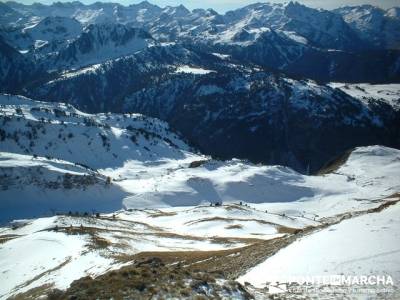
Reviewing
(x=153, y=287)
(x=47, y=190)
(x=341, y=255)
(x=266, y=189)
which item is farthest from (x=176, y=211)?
(x=153, y=287)

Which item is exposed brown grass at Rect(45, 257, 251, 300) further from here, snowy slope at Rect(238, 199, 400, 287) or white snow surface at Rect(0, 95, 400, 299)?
white snow surface at Rect(0, 95, 400, 299)

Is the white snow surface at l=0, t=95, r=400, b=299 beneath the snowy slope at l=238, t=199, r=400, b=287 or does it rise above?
beneath

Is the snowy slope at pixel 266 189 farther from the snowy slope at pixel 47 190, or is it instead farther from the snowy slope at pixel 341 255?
the snowy slope at pixel 341 255

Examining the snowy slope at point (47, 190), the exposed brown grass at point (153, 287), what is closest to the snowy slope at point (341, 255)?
the exposed brown grass at point (153, 287)

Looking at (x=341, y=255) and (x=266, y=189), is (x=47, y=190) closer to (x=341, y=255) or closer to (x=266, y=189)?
(x=266, y=189)

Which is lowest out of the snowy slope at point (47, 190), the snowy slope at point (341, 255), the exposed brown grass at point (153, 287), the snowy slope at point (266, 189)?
the snowy slope at point (266, 189)

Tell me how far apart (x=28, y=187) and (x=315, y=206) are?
9439 centimetres

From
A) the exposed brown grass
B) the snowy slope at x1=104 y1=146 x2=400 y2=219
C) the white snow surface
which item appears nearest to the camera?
the exposed brown grass

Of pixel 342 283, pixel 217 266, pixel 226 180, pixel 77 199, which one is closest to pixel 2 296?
pixel 217 266

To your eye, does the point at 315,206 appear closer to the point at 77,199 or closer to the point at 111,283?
the point at 77,199

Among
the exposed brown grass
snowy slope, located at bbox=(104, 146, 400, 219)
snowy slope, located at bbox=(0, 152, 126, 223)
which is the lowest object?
snowy slope, located at bbox=(104, 146, 400, 219)

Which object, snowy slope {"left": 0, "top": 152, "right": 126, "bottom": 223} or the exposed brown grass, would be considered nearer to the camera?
the exposed brown grass

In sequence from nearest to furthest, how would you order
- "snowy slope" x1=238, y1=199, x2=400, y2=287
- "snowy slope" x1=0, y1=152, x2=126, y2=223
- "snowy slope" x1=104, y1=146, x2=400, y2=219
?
"snowy slope" x1=238, y1=199, x2=400, y2=287
"snowy slope" x1=0, y1=152, x2=126, y2=223
"snowy slope" x1=104, y1=146, x2=400, y2=219

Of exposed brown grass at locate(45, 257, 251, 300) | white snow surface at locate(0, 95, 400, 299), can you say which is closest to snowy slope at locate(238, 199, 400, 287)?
white snow surface at locate(0, 95, 400, 299)
